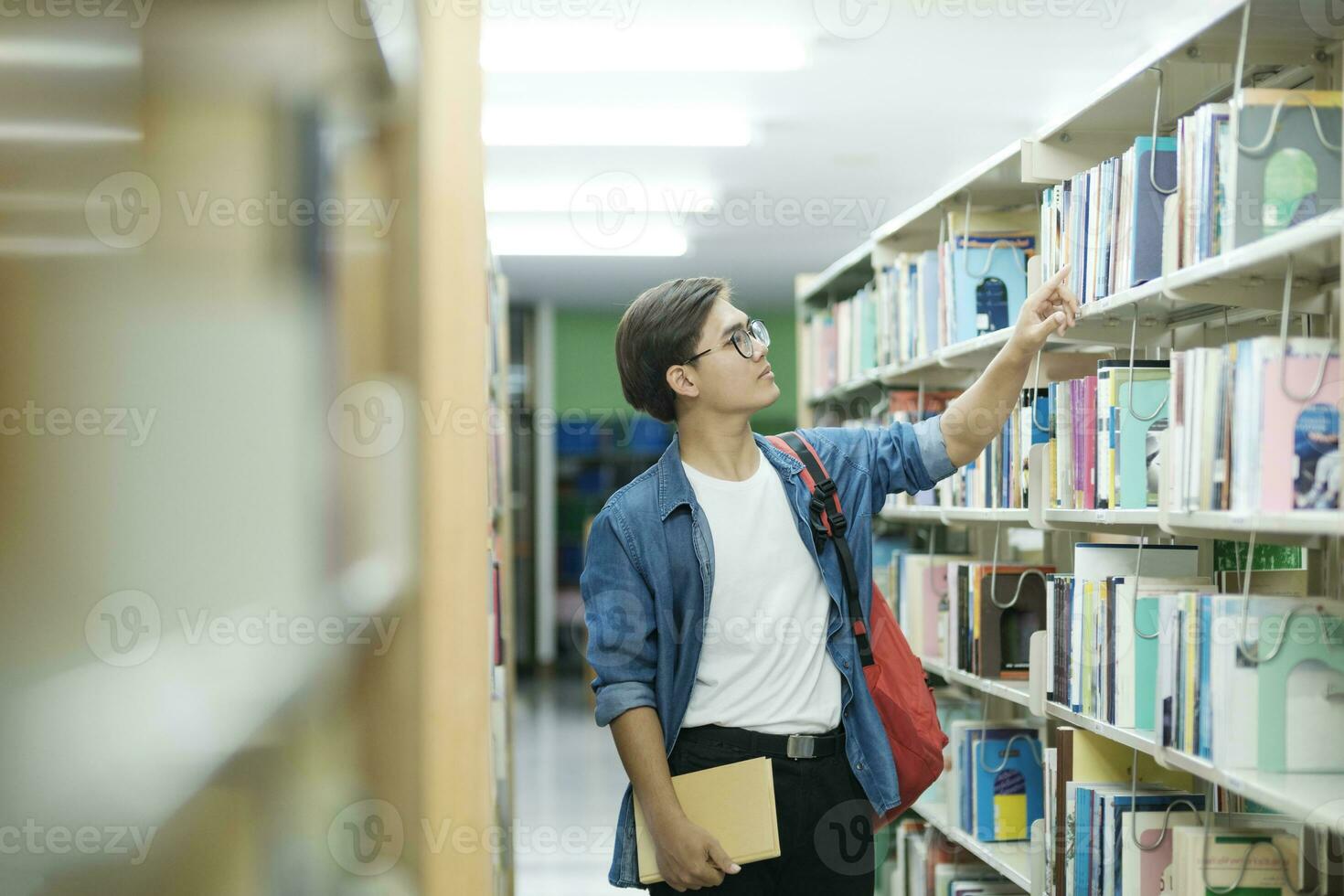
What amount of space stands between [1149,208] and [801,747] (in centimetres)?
111

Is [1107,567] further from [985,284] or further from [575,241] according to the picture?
[575,241]

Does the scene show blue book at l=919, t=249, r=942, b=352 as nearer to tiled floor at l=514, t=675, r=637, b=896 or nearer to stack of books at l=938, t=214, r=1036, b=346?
stack of books at l=938, t=214, r=1036, b=346

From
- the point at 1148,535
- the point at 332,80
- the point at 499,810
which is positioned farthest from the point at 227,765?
the point at 499,810

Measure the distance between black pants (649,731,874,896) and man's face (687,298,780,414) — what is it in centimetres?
57

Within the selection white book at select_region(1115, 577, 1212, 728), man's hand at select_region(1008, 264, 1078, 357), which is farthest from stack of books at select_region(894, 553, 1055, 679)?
man's hand at select_region(1008, 264, 1078, 357)

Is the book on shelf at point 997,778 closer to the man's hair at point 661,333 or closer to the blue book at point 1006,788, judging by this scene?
the blue book at point 1006,788

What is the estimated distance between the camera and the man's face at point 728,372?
205 centimetres

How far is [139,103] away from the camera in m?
1.87

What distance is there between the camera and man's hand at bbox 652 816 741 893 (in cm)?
187

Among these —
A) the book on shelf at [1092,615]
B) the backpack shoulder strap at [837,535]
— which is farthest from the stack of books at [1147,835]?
the backpack shoulder strap at [837,535]

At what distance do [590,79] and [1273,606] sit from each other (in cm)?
343

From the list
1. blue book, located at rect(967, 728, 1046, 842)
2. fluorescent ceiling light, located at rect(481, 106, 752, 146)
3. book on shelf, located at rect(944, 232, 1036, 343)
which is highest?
fluorescent ceiling light, located at rect(481, 106, 752, 146)

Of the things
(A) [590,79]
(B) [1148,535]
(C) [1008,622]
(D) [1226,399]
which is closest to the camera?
(D) [1226,399]

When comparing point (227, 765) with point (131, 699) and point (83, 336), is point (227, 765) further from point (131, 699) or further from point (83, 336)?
point (83, 336)
